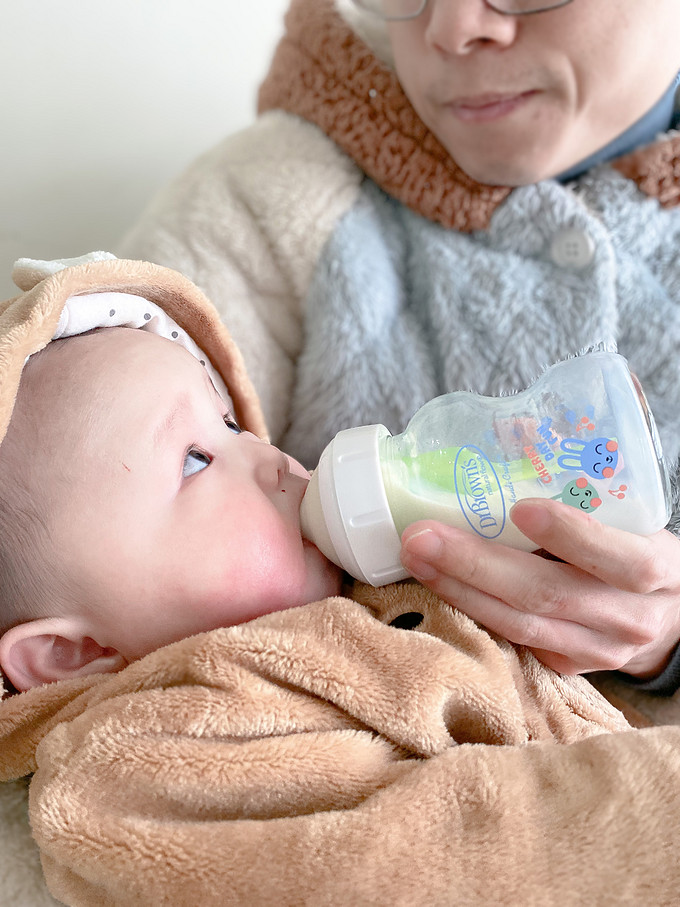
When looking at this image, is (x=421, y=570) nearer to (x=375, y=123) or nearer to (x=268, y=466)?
(x=268, y=466)

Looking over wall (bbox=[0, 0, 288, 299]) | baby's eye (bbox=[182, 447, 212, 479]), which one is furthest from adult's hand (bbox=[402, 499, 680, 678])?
wall (bbox=[0, 0, 288, 299])

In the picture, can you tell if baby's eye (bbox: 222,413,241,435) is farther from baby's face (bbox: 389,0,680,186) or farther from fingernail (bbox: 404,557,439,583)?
baby's face (bbox: 389,0,680,186)

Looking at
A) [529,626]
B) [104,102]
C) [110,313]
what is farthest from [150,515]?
[104,102]

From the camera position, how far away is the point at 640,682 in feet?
3.64

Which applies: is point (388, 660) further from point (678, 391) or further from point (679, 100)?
point (679, 100)

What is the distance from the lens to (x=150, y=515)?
31.8 inches

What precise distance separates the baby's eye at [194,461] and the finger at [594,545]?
316 mm

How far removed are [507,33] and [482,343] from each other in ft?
1.31

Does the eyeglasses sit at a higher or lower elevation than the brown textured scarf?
higher

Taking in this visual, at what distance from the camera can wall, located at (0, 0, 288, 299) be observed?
4.73ft

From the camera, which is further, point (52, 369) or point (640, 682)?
A: point (640, 682)

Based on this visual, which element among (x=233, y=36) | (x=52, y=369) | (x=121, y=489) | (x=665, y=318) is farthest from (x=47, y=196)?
(x=665, y=318)

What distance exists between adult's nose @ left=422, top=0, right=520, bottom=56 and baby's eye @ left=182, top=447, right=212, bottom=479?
642 mm

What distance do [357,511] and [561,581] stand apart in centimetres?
21
